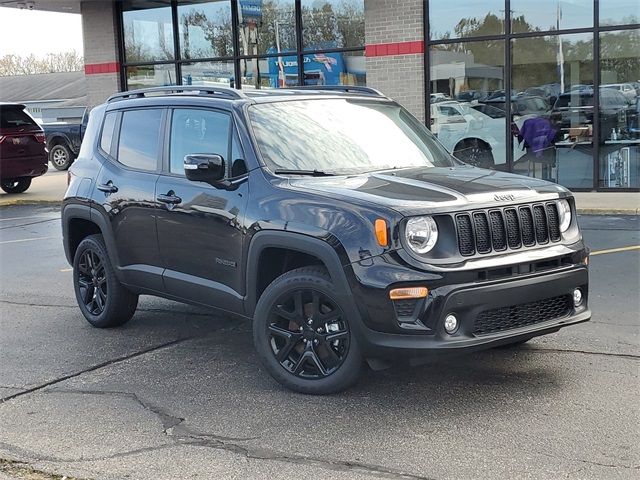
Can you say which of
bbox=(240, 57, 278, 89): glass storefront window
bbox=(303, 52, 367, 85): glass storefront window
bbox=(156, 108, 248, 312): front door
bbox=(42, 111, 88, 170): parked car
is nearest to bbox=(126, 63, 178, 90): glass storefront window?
bbox=(240, 57, 278, 89): glass storefront window

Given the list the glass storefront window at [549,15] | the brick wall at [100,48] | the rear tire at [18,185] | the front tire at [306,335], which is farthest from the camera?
the brick wall at [100,48]

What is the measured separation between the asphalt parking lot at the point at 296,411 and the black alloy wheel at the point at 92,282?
0.23 metres

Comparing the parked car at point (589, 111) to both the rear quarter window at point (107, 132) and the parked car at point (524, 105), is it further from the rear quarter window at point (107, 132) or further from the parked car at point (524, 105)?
the rear quarter window at point (107, 132)

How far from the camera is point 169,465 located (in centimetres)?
436

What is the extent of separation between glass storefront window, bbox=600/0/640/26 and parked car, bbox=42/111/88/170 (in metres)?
16.5

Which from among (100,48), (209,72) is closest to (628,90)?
(209,72)

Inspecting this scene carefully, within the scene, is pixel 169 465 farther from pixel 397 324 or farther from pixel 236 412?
pixel 397 324

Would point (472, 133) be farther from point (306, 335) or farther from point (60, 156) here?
point (60, 156)

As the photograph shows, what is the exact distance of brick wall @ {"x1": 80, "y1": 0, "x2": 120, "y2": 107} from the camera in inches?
818

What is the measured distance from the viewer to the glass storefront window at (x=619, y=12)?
15.1 m

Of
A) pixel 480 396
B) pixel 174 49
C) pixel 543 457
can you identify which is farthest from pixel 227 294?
pixel 174 49

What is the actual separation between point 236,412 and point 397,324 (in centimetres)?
111

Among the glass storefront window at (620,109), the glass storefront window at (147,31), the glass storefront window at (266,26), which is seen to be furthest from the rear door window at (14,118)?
the glass storefront window at (620,109)

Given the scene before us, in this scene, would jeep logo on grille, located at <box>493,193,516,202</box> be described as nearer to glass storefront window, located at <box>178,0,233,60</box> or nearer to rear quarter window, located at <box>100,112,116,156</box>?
rear quarter window, located at <box>100,112,116,156</box>
